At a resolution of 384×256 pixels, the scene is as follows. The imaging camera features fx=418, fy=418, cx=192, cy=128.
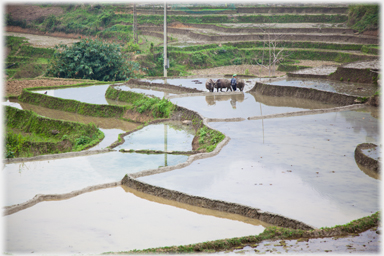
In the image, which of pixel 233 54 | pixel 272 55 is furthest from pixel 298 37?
pixel 233 54

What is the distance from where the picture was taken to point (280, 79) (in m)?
23.2

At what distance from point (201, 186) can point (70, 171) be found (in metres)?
3.57

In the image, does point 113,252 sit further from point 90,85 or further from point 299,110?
point 90,85

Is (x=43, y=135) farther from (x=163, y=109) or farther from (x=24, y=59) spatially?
(x=24, y=59)

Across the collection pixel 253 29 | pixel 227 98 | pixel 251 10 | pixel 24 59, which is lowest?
pixel 227 98

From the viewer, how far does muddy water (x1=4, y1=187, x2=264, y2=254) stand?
6445 mm

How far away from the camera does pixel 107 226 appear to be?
7074mm

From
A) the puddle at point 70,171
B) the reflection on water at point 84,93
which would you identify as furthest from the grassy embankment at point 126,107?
the puddle at point 70,171

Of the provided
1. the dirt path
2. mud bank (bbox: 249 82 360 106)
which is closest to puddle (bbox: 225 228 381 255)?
mud bank (bbox: 249 82 360 106)

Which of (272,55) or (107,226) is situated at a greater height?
(272,55)

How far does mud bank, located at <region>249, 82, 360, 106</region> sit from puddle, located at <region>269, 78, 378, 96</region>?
3.72 ft

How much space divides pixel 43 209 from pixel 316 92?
13721 millimetres

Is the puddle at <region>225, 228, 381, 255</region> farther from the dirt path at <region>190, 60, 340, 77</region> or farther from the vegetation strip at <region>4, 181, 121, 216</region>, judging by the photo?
the dirt path at <region>190, 60, 340, 77</region>

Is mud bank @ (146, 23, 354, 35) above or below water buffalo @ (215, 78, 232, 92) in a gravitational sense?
above
